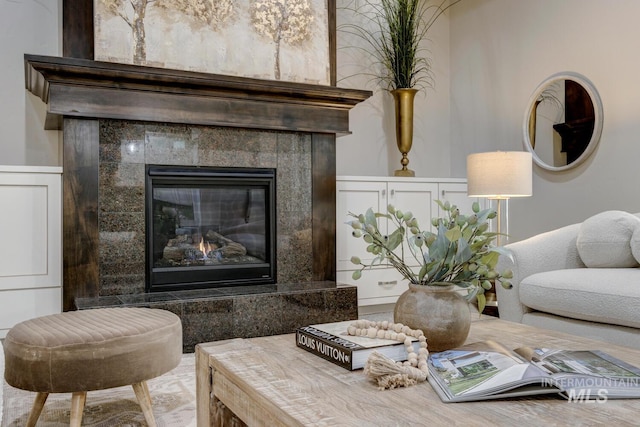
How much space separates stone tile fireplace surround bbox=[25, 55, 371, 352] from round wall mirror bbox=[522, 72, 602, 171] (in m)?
1.45

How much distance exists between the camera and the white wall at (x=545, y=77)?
3270mm

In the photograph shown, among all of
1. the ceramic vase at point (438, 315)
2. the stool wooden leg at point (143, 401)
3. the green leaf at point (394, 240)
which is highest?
the green leaf at point (394, 240)

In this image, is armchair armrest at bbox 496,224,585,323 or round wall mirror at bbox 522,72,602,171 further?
round wall mirror at bbox 522,72,602,171

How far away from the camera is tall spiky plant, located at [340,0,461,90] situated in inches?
160

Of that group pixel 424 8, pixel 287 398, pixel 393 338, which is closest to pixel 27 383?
pixel 287 398

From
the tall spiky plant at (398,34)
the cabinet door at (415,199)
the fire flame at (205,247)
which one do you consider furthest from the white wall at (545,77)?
the fire flame at (205,247)

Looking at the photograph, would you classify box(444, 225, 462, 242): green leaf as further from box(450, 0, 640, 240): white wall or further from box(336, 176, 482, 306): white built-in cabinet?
box(450, 0, 640, 240): white wall

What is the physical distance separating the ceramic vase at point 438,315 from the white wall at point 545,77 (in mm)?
2605

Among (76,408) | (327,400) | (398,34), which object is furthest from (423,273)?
(398,34)

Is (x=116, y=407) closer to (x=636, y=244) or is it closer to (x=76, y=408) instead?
(x=76, y=408)

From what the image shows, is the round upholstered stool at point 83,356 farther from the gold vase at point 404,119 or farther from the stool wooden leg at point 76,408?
the gold vase at point 404,119

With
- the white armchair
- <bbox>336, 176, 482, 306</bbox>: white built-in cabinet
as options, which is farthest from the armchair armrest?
<bbox>336, 176, 482, 306</bbox>: white built-in cabinet

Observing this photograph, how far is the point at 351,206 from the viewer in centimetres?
358

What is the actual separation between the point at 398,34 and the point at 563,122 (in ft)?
4.59
